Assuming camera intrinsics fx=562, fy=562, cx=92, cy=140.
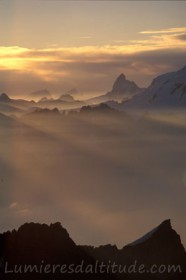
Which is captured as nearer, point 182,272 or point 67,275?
point 67,275

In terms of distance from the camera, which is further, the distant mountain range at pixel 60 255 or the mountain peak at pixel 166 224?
the mountain peak at pixel 166 224

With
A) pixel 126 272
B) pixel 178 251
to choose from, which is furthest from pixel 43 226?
pixel 178 251

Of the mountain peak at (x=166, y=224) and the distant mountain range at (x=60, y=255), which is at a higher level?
the mountain peak at (x=166, y=224)

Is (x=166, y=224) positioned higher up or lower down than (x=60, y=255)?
higher up

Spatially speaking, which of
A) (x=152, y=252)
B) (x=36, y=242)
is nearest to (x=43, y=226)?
(x=36, y=242)

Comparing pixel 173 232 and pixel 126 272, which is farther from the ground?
pixel 173 232

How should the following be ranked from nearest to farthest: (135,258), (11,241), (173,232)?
(11,241) < (135,258) < (173,232)

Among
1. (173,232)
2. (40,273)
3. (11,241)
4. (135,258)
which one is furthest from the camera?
(173,232)

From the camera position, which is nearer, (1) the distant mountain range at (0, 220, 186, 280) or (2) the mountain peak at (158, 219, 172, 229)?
(1) the distant mountain range at (0, 220, 186, 280)

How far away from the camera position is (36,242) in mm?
97625

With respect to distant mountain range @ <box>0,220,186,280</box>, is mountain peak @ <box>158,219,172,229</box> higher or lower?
higher

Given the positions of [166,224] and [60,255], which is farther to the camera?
[166,224]

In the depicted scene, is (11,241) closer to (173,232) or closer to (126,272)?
(126,272)

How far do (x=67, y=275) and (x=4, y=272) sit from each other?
34.1 ft
